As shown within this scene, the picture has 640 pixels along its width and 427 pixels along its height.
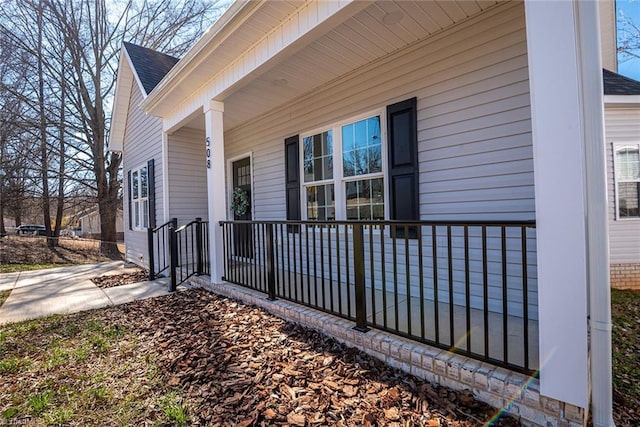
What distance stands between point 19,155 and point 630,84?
17767mm

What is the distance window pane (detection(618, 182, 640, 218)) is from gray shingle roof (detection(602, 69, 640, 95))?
1645 mm

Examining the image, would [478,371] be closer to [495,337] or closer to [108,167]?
[495,337]

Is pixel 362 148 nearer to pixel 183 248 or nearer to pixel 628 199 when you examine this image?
pixel 183 248

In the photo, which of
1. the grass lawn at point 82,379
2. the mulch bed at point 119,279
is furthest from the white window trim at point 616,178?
the mulch bed at point 119,279

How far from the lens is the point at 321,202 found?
4.77 meters

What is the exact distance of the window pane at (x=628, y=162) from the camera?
18.8 ft

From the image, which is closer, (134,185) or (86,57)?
(134,185)

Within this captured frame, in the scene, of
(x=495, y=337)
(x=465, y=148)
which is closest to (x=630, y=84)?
(x=465, y=148)

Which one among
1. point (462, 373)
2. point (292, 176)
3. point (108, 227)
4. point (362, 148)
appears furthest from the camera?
point (108, 227)

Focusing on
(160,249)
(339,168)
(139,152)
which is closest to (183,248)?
(160,249)

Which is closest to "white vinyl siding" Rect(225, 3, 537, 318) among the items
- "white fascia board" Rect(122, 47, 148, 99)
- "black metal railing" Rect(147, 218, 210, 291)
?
"black metal railing" Rect(147, 218, 210, 291)

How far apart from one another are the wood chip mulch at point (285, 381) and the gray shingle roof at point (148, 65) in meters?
5.48

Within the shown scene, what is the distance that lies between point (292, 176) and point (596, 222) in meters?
4.03

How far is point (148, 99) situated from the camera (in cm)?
558
